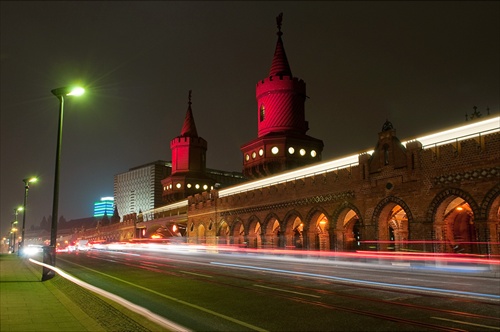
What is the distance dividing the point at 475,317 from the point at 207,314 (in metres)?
5.36

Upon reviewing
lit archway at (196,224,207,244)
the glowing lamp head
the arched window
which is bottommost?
lit archway at (196,224,207,244)

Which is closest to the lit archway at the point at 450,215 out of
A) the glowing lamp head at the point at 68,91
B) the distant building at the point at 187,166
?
the glowing lamp head at the point at 68,91

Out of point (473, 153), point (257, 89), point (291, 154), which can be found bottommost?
point (473, 153)

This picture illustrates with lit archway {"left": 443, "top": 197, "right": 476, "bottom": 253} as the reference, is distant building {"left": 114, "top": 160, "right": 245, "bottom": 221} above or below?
above

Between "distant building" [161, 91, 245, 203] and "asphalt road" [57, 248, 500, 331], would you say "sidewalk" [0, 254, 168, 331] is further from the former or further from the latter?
"distant building" [161, 91, 245, 203]

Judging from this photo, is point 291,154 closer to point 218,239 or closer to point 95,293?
point 218,239

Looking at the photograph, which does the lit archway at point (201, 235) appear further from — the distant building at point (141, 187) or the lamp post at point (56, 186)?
the distant building at point (141, 187)

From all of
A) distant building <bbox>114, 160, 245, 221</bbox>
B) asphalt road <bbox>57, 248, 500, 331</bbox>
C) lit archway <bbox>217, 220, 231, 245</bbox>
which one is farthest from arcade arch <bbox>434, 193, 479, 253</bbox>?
distant building <bbox>114, 160, 245, 221</bbox>

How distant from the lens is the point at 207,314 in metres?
9.60

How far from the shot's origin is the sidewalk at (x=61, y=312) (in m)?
7.63

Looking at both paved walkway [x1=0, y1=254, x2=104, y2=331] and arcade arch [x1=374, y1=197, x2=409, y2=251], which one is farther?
arcade arch [x1=374, y1=197, x2=409, y2=251]

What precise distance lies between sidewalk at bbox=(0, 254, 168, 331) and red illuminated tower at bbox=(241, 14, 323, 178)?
32.6 metres

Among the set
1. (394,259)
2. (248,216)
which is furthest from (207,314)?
(248,216)

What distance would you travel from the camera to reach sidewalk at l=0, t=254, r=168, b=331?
763 centimetres
